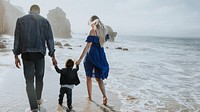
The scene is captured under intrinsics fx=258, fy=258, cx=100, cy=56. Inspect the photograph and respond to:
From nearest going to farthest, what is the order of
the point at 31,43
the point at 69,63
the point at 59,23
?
the point at 31,43
the point at 69,63
the point at 59,23

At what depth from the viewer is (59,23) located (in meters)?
83.6

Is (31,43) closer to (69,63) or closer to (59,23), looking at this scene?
(69,63)

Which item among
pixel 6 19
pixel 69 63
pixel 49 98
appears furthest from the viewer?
pixel 6 19

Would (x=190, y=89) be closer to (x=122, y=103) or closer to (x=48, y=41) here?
(x=122, y=103)

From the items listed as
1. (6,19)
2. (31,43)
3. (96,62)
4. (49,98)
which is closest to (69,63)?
(96,62)

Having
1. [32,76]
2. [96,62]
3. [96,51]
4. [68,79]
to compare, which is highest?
[96,51]

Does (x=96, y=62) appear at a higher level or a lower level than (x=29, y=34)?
lower

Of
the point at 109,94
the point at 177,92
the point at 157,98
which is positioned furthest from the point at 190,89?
the point at 109,94

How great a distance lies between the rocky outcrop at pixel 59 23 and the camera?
82.7m

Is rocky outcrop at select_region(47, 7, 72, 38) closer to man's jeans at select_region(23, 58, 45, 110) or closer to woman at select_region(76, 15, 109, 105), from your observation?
woman at select_region(76, 15, 109, 105)

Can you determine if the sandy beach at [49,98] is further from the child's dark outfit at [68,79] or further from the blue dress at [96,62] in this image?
the blue dress at [96,62]

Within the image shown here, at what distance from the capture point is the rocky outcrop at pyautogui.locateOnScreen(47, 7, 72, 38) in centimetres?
8269

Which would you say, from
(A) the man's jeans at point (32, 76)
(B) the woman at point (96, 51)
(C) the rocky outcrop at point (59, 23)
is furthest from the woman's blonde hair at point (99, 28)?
(C) the rocky outcrop at point (59, 23)

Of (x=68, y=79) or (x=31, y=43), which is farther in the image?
(x=68, y=79)
